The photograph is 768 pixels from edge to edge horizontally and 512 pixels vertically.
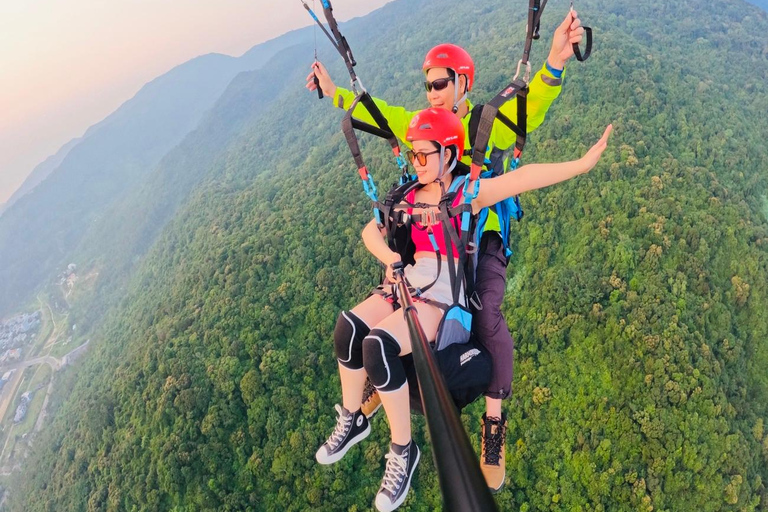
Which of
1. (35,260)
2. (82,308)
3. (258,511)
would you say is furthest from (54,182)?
(258,511)

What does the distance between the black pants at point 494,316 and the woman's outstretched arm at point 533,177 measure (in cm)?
39

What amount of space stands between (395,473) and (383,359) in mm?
831

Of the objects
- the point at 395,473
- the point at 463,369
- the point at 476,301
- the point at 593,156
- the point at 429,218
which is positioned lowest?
the point at 395,473

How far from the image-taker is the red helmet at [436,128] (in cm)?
Answer: 277

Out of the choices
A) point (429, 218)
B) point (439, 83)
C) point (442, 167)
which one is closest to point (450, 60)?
point (439, 83)

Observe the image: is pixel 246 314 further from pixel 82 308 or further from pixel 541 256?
pixel 82 308

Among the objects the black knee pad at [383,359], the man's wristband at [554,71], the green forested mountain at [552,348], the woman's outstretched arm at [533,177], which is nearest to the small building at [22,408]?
the green forested mountain at [552,348]

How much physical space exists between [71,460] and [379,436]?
1046 inches

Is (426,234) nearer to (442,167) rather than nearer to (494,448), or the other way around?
(442,167)

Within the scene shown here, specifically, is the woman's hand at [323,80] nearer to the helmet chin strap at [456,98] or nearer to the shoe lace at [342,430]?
the helmet chin strap at [456,98]

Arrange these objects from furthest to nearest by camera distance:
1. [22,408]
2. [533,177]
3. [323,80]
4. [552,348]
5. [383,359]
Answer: [22,408] < [552,348] < [323,80] < [383,359] < [533,177]

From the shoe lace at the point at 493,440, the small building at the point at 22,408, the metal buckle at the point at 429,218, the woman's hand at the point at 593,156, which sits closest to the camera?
the woman's hand at the point at 593,156

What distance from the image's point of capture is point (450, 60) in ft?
10.7

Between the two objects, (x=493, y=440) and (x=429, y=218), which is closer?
(x=429, y=218)
